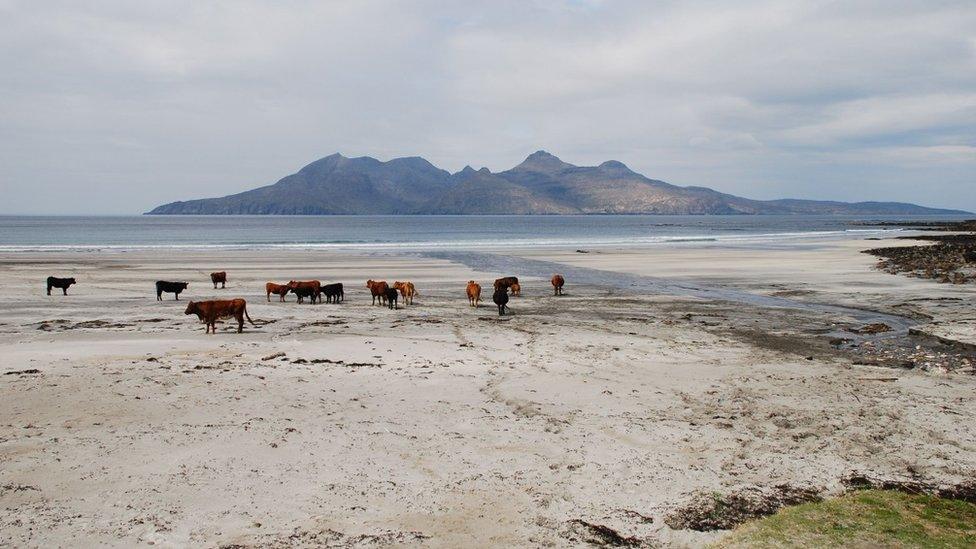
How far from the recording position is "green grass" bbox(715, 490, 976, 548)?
522 cm

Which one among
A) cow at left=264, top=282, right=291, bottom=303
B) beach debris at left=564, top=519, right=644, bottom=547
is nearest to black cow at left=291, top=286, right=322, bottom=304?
cow at left=264, top=282, right=291, bottom=303

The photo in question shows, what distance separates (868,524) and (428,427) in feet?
16.2

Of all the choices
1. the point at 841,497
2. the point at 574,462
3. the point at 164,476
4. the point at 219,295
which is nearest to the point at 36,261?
the point at 219,295

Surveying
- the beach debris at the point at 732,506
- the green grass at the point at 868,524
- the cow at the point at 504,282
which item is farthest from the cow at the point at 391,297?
the green grass at the point at 868,524

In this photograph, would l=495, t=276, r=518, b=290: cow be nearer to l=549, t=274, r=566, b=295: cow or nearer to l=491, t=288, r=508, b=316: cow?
l=491, t=288, r=508, b=316: cow

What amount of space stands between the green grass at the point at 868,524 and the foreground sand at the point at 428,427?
47 cm

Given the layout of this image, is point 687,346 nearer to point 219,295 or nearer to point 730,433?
point 730,433

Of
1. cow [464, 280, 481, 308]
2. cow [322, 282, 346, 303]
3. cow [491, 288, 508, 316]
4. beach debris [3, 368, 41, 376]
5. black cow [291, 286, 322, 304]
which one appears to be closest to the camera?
beach debris [3, 368, 41, 376]

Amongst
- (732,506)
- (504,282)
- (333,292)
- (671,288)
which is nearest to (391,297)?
(333,292)

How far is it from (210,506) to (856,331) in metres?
15.4

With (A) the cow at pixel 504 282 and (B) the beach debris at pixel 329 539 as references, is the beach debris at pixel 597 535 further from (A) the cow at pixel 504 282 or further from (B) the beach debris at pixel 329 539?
(A) the cow at pixel 504 282

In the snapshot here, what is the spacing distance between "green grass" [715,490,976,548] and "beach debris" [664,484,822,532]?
112 mm

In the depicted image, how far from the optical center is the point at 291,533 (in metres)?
5.27

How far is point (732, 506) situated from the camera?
231 inches
